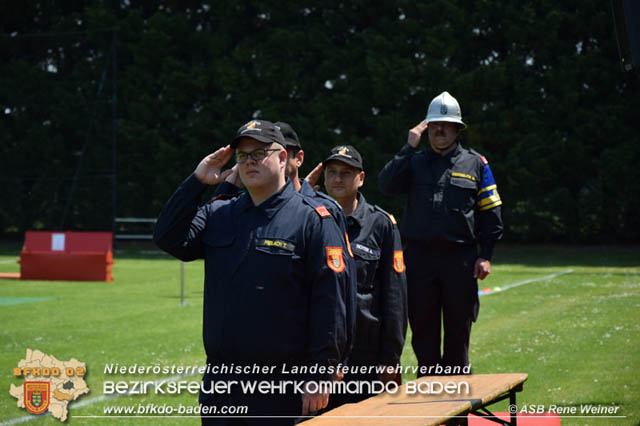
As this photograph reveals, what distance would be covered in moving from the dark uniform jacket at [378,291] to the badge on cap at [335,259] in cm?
115

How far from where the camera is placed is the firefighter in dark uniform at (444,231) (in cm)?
558

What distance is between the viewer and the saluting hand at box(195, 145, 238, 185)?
3.61m

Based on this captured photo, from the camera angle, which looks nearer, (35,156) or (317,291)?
(317,291)

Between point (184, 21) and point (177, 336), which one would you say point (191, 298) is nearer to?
point (177, 336)

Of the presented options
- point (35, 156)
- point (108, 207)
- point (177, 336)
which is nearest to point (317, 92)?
point (108, 207)

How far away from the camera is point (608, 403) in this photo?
6.09 metres

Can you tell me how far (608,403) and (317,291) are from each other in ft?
12.3

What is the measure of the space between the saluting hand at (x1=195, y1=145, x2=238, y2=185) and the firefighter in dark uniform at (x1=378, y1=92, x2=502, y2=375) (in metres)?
2.31

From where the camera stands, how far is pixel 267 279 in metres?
3.36

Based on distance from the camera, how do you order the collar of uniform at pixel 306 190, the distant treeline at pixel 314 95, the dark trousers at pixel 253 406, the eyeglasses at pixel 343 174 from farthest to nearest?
the distant treeline at pixel 314 95, the eyeglasses at pixel 343 174, the collar of uniform at pixel 306 190, the dark trousers at pixel 253 406

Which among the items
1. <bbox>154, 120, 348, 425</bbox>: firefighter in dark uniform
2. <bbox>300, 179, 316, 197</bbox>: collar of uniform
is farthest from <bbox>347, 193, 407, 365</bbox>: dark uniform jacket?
<bbox>154, 120, 348, 425</bbox>: firefighter in dark uniform

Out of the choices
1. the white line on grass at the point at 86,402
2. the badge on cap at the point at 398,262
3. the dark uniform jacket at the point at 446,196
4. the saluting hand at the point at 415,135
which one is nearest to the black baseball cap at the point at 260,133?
the badge on cap at the point at 398,262

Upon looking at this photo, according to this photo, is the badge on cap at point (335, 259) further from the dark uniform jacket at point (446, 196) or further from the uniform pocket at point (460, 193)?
the uniform pocket at point (460, 193)

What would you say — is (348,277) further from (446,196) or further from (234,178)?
(446,196)
